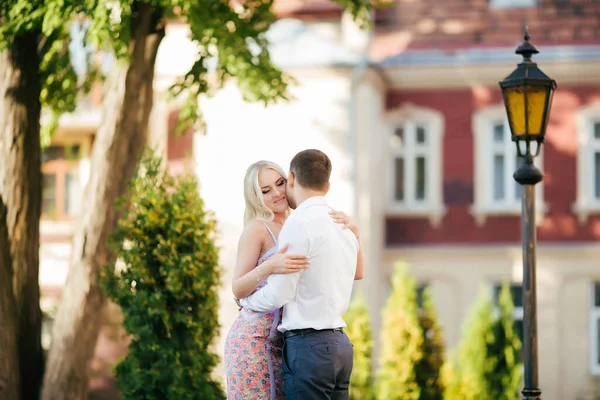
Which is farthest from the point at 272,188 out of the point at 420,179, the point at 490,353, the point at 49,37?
the point at 420,179

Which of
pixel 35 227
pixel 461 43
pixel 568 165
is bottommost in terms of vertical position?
pixel 35 227

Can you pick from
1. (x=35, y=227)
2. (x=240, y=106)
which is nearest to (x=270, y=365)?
(x=35, y=227)

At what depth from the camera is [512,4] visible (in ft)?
72.5

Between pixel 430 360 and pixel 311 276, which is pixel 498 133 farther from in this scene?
pixel 311 276

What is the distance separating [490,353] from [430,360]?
2638 millimetres

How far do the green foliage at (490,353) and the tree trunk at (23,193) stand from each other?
338 inches

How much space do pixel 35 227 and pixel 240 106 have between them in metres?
10.6

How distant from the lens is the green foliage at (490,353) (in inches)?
698

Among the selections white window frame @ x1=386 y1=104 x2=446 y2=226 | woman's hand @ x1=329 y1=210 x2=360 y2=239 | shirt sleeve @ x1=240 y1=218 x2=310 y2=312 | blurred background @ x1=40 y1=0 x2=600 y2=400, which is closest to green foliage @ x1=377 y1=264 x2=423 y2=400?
blurred background @ x1=40 y1=0 x2=600 y2=400

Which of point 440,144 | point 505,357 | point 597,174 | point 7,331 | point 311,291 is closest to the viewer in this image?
point 311,291

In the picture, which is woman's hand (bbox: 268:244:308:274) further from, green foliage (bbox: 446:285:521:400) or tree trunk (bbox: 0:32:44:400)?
green foliage (bbox: 446:285:521:400)

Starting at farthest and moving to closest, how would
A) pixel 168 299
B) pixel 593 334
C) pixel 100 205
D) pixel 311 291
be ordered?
pixel 593 334 < pixel 100 205 < pixel 168 299 < pixel 311 291

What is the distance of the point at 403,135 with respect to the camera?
871 inches

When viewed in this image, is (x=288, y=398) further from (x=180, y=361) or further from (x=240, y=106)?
(x=240, y=106)
